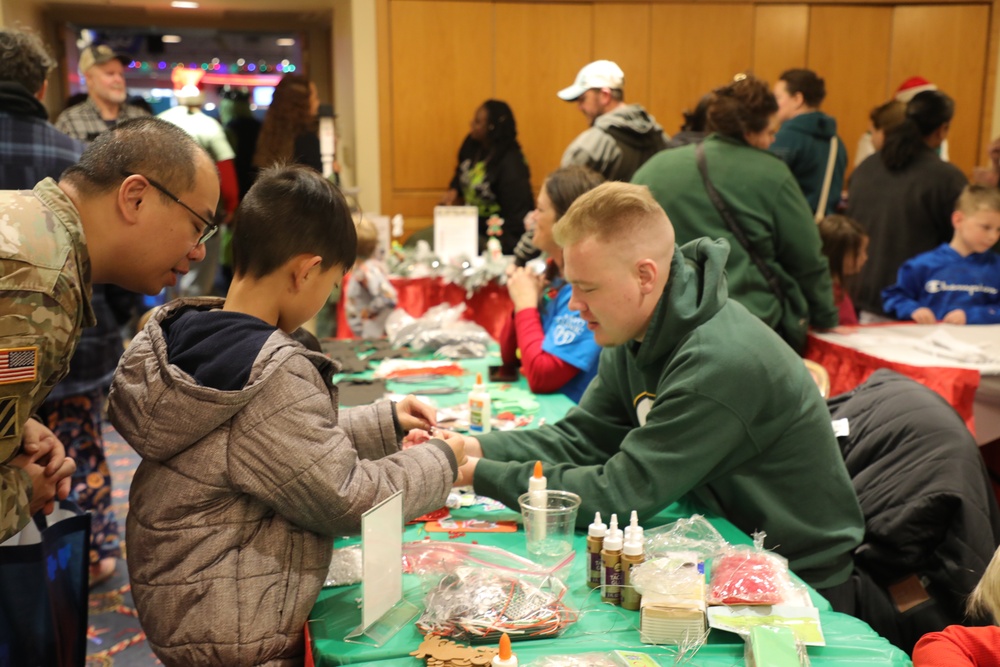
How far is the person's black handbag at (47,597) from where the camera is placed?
157 cm

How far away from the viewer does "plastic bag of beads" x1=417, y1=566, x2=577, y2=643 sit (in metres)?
1.39

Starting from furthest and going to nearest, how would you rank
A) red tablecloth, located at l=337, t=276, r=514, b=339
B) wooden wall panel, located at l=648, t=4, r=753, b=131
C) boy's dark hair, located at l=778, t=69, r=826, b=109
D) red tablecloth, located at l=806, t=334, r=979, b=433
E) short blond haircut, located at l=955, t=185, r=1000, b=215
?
1. wooden wall panel, located at l=648, t=4, r=753, b=131
2. boy's dark hair, located at l=778, t=69, r=826, b=109
3. red tablecloth, located at l=337, t=276, r=514, b=339
4. short blond haircut, located at l=955, t=185, r=1000, b=215
5. red tablecloth, located at l=806, t=334, r=979, b=433

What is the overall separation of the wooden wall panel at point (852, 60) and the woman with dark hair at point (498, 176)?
9.44 ft

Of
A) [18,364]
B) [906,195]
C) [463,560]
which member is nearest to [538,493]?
[463,560]

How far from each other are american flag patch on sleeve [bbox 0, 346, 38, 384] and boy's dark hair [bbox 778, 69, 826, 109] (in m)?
4.46

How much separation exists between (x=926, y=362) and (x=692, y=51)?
4.76 meters

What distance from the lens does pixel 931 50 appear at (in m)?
7.66

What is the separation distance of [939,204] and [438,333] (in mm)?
2849

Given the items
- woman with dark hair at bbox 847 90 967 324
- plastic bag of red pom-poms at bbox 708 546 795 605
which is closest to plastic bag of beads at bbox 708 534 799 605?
plastic bag of red pom-poms at bbox 708 546 795 605

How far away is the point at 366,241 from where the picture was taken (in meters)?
4.24

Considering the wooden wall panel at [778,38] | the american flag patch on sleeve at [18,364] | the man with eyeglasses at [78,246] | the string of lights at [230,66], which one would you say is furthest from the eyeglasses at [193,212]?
the string of lights at [230,66]

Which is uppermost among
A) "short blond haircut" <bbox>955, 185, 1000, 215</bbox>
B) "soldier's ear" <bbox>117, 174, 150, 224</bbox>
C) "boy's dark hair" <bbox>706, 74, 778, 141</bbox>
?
"boy's dark hair" <bbox>706, 74, 778, 141</bbox>

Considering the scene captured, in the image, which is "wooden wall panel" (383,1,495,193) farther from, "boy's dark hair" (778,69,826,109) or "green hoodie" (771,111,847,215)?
"green hoodie" (771,111,847,215)

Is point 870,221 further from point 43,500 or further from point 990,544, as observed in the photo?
point 43,500
